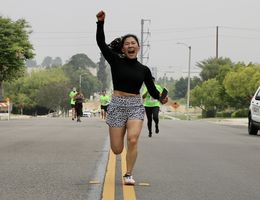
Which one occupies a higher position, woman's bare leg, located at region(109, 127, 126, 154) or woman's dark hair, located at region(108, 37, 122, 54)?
woman's dark hair, located at region(108, 37, 122, 54)

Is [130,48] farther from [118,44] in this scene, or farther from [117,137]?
[117,137]

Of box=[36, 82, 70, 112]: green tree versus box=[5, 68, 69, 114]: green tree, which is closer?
box=[36, 82, 70, 112]: green tree

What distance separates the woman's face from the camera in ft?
25.6

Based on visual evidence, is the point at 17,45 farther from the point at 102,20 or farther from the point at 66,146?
the point at 102,20

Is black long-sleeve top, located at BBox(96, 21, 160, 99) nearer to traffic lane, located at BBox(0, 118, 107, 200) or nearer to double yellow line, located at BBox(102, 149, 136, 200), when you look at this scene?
double yellow line, located at BBox(102, 149, 136, 200)

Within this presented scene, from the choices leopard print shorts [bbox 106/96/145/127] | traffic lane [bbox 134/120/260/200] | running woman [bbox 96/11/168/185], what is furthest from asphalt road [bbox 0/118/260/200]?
leopard print shorts [bbox 106/96/145/127]

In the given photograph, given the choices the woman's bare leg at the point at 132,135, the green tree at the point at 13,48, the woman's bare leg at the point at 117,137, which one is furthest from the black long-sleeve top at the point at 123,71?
the green tree at the point at 13,48

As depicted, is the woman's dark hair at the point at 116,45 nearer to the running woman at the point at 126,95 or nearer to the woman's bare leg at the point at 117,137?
the running woman at the point at 126,95

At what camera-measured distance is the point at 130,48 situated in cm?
779

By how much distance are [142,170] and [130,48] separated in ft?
8.15

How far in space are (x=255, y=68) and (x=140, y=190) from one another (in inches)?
2025

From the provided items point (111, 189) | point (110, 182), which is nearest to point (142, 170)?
point (110, 182)

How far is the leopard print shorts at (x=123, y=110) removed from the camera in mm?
7824

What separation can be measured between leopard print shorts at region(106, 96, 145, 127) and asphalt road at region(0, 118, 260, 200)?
84 centimetres
